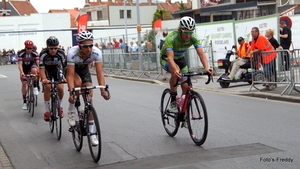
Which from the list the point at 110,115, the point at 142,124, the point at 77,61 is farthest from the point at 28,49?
the point at 77,61

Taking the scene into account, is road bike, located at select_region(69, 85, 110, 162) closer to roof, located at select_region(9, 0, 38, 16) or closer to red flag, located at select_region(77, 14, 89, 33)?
red flag, located at select_region(77, 14, 89, 33)

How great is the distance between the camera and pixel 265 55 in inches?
538

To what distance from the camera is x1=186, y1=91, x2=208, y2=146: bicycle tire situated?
6968 millimetres

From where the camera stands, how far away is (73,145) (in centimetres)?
793

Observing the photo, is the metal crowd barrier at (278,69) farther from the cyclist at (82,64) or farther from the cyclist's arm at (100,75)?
the cyclist's arm at (100,75)

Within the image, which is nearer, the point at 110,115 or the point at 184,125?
the point at 184,125

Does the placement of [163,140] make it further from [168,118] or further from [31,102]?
[31,102]

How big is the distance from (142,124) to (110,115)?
1767 mm

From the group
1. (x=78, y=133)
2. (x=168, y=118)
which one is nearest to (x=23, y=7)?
(x=168, y=118)

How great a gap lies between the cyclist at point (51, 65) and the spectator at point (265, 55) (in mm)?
6443

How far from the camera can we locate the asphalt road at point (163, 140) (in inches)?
250

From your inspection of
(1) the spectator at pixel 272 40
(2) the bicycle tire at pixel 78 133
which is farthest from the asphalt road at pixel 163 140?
(1) the spectator at pixel 272 40

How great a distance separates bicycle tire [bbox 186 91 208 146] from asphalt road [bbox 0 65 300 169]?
166 mm

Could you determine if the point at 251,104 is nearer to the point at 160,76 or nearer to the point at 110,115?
the point at 110,115
